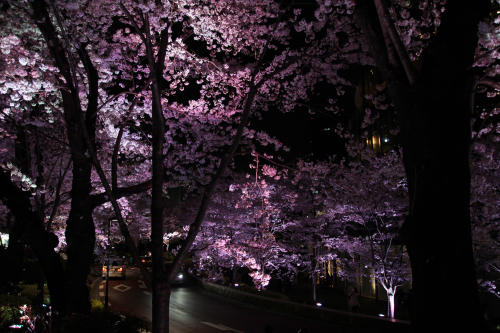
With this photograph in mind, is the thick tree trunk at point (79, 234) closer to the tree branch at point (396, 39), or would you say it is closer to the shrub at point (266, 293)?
the tree branch at point (396, 39)

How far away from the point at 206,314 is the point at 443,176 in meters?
16.3

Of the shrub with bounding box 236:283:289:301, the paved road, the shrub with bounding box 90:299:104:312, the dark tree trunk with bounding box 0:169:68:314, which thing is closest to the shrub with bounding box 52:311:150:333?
the dark tree trunk with bounding box 0:169:68:314

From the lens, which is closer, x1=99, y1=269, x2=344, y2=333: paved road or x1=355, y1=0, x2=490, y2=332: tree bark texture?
x1=355, y1=0, x2=490, y2=332: tree bark texture

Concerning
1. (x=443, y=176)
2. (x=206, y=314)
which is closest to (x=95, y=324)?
(x=443, y=176)

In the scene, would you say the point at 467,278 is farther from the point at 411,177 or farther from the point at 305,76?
the point at 305,76

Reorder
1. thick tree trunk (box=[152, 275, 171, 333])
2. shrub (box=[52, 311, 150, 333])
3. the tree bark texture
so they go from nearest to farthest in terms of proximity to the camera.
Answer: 1. the tree bark texture
2. thick tree trunk (box=[152, 275, 171, 333])
3. shrub (box=[52, 311, 150, 333])

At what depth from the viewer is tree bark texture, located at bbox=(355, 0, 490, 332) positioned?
283 cm

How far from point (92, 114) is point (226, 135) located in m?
3.74

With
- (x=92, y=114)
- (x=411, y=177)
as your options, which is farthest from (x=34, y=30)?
(x=411, y=177)

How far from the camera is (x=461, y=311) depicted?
276 cm

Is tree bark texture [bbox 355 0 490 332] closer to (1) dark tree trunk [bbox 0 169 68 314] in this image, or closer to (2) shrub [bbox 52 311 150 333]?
(2) shrub [bbox 52 311 150 333]

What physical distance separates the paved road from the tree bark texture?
10.3 m

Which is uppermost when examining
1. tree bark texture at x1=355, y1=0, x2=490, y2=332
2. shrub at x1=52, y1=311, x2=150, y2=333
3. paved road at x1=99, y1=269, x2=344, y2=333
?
tree bark texture at x1=355, y1=0, x2=490, y2=332

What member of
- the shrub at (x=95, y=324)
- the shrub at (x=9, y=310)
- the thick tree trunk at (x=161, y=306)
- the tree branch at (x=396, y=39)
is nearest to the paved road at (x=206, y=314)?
the shrub at (x=9, y=310)
